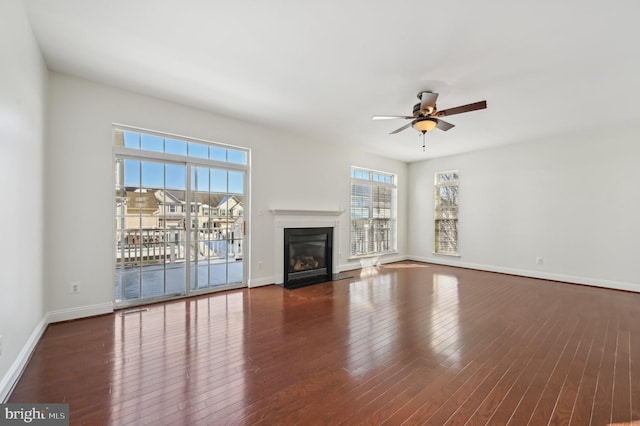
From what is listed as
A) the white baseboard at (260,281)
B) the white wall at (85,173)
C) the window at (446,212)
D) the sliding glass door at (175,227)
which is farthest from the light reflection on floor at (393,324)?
the white wall at (85,173)

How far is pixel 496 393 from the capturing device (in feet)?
6.46

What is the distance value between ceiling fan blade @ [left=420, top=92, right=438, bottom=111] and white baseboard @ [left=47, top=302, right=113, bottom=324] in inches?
182

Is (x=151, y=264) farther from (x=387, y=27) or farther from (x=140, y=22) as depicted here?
(x=387, y=27)

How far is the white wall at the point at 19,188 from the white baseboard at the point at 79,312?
0.28 meters

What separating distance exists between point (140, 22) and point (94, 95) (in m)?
1.62

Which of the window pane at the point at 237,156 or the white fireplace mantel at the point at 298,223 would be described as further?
the white fireplace mantel at the point at 298,223

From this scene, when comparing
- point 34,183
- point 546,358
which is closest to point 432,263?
point 546,358

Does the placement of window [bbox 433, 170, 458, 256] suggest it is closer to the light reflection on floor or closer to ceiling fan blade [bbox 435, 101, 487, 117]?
the light reflection on floor

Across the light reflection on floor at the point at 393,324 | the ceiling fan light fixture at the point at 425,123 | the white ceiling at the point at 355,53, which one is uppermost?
the white ceiling at the point at 355,53

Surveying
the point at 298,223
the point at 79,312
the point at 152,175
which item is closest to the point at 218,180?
the point at 152,175

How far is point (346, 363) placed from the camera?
2354 millimetres

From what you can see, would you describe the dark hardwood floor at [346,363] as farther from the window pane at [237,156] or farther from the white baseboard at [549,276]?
the window pane at [237,156]

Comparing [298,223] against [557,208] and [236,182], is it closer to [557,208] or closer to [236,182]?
[236,182]

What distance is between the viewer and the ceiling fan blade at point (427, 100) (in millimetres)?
3327
